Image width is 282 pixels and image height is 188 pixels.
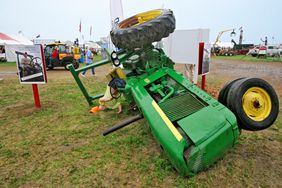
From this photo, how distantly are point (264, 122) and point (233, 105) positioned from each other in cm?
40

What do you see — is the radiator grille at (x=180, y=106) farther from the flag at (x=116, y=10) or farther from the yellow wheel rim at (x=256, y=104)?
the flag at (x=116, y=10)

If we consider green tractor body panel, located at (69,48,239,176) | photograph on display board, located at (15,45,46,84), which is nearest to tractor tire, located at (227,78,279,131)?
green tractor body panel, located at (69,48,239,176)

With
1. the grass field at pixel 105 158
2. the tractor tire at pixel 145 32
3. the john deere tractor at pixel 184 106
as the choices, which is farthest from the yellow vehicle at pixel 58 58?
the tractor tire at pixel 145 32

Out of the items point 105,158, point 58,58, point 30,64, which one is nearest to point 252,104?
point 105,158

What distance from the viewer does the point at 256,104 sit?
7.62 feet

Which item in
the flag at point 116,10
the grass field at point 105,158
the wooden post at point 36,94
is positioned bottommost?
the grass field at point 105,158

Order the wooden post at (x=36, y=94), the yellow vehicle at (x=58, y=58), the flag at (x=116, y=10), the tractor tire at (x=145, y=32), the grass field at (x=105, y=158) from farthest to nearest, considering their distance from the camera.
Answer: the yellow vehicle at (x=58, y=58), the flag at (x=116, y=10), the wooden post at (x=36, y=94), the tractor tire at (x=145, y=32), the grass field at (x=105, y=158)

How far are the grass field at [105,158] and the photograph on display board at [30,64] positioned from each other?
1.02 metres

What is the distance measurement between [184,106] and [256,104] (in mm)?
815

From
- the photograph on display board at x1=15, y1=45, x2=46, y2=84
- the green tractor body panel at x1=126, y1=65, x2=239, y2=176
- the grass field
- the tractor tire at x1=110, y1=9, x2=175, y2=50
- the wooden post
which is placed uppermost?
the tractor tire at x1=110, y1=9, x2=175, y2=50

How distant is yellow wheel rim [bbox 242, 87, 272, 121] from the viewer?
91.7 inches

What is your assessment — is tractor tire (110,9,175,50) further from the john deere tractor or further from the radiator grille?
the radiator grille

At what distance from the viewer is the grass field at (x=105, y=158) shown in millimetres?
2076

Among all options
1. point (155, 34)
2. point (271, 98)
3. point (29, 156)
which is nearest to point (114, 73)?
point (155, 34)
